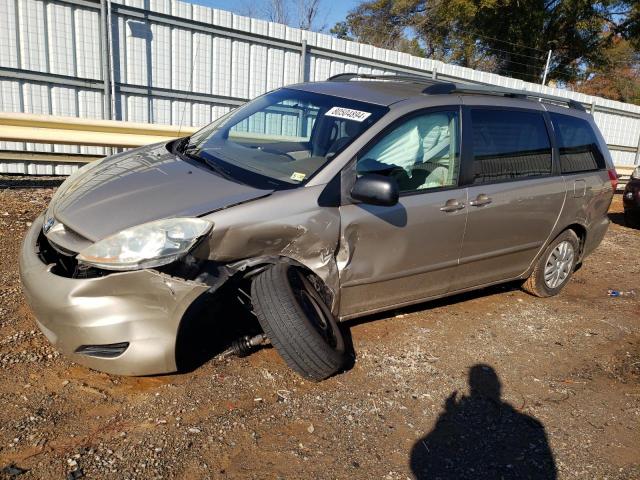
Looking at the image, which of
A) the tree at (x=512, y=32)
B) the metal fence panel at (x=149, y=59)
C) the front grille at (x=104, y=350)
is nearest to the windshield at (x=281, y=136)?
the front grille at (x=104, y=350)

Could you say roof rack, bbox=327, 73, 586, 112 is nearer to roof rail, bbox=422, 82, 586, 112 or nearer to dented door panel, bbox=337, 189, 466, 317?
roof rail, bbox=422, 82, 586, 112

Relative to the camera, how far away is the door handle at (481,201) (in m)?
3.98

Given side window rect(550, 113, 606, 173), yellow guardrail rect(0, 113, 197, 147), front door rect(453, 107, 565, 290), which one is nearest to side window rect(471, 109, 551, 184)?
front door rect(453, 107, 565, 290)

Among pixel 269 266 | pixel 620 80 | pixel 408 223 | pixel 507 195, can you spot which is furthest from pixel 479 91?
pixel 620 80

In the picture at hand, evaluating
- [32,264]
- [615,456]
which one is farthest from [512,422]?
[32,264]

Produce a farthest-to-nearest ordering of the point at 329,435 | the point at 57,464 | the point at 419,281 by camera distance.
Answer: the point at 419,281 < the point at 329,435 < the point at 57,464

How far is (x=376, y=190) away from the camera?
3.22 m

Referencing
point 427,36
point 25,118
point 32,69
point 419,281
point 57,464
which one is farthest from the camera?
point 427,36

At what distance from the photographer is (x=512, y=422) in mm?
3217

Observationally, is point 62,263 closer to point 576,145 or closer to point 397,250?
point 397,250

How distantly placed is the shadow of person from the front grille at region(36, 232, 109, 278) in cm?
191

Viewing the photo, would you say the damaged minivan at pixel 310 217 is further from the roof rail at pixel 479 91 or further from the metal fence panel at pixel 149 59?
the metal fence panel at pixel 149 59

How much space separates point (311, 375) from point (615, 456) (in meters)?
1.75

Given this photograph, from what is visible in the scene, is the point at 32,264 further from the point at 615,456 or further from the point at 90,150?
the point at 90,150
